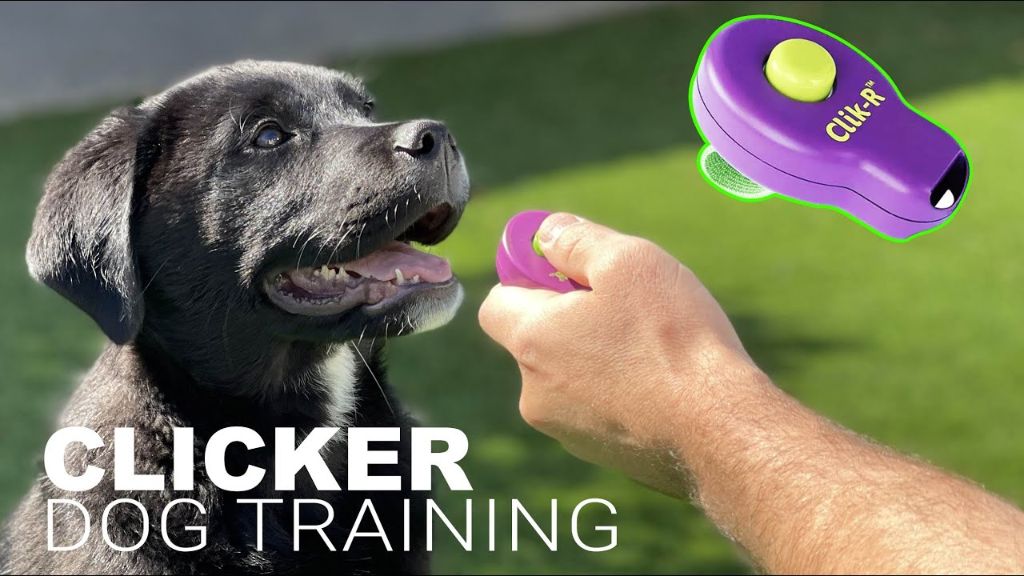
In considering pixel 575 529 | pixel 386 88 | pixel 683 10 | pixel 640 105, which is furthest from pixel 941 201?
pixel 683 10

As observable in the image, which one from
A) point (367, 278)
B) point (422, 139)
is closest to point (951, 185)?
point (422, 139)

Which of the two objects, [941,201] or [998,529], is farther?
[941,201]

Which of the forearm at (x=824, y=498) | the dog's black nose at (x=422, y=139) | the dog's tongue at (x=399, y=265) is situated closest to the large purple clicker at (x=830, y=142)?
the forearm at (x=824, y=498)

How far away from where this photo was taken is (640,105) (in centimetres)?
852

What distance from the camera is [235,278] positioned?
8.42ft

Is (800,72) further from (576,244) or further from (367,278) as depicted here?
(367,278)

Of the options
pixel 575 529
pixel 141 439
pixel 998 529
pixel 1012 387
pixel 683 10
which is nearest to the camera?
pixel 998 529

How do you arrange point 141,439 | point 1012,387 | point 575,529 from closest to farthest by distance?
point 141,439, point 575,529, point 1012,387

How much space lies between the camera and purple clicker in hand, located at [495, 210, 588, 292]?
2.07 metres

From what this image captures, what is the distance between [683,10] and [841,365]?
5748 mm

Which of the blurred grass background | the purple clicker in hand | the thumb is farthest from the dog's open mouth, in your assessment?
the blurred grass background

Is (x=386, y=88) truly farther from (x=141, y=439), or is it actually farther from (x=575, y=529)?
(x=141, y=439)

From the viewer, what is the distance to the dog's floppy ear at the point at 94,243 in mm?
2412

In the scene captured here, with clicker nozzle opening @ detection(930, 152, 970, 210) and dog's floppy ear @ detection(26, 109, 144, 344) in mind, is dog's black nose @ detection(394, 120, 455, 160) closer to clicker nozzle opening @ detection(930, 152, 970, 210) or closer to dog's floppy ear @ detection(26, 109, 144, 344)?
dog's floppy ear @ detection(26, 109, 144, 344)
